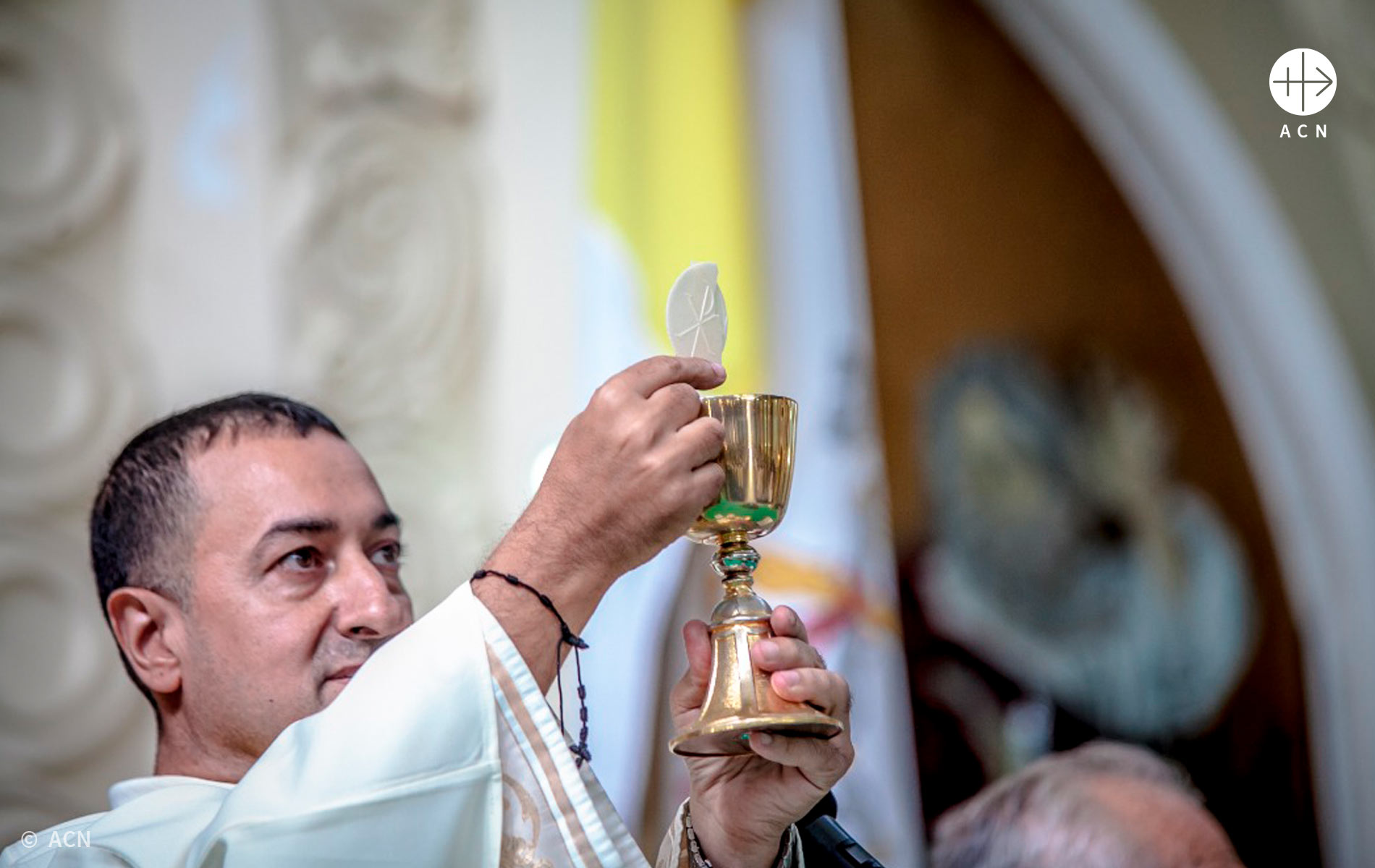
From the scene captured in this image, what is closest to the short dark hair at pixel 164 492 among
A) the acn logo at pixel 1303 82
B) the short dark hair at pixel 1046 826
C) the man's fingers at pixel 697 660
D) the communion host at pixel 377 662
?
the communion host at pixel 377 662

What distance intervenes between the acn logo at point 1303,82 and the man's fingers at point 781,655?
3458 millimetres

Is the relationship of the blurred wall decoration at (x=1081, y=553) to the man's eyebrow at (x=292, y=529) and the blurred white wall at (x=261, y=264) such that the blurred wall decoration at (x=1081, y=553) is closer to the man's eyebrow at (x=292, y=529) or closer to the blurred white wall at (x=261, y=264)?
the blurred white wall at (x=261, y=264)

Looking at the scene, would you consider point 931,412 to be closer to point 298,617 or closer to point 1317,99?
point 1317,99

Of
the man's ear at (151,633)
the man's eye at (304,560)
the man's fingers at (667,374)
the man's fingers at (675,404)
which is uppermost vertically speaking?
the man's fingers at (667,374)

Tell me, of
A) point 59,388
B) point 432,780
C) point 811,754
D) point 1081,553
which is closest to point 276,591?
point 432,780

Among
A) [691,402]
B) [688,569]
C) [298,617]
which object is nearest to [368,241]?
[688,569]

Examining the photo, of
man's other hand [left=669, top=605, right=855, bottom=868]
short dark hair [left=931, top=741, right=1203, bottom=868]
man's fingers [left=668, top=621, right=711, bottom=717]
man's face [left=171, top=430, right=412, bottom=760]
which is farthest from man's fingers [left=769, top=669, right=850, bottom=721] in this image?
man's face [left=171, top=430, right=412, bottom=760]

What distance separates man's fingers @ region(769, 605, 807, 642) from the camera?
1.82 m

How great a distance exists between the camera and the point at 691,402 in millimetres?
1740

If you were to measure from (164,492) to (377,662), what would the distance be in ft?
2.64

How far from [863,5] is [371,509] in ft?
9.54

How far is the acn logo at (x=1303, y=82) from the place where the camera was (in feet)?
14.5

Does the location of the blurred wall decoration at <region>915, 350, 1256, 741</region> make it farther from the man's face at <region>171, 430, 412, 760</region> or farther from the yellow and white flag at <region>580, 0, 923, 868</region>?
the man's face at <region>171, 430, 412, 760</region>

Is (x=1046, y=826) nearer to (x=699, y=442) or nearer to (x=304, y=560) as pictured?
(x=699, y=442)
